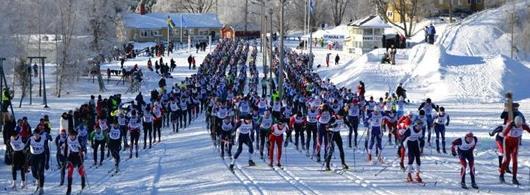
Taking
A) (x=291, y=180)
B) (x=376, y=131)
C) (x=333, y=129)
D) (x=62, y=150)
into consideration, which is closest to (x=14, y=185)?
(x=62, y=150)

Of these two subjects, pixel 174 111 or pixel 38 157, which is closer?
pixel 38 157

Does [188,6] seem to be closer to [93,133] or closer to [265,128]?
[93,133]

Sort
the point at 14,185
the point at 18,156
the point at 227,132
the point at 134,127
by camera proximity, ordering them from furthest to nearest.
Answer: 1. the point at 134,127
2. the point at 227,132
3. the point at 18,156
4. the point at 14,185

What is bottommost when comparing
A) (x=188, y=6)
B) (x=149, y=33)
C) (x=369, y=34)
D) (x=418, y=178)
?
(x=418, y=178)

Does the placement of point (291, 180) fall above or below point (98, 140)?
below

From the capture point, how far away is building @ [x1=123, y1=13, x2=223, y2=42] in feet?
401

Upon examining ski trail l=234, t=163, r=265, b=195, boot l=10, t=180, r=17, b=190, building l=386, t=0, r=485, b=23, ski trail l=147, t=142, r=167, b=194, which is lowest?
boot l=10, t=180, r=17, b=190

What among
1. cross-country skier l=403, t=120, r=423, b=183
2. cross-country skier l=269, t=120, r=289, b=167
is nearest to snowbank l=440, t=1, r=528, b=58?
cross-country skier l=269, t=120, r=289, b=167

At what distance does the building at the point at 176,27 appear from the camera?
12231cm

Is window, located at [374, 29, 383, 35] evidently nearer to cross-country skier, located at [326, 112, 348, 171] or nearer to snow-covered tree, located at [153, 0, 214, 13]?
cross-country skier, located at [326, 112, 348, 171]

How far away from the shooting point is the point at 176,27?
4948 inches

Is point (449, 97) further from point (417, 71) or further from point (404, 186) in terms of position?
point (404, 186)

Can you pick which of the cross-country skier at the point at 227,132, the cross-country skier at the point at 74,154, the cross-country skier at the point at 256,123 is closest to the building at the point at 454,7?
the cross-country skier at the point at 256,123

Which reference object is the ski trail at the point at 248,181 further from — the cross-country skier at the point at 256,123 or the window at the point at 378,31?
the window at the point at 378,31
